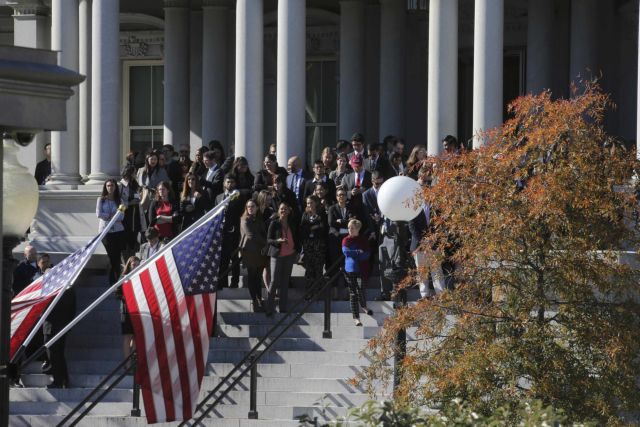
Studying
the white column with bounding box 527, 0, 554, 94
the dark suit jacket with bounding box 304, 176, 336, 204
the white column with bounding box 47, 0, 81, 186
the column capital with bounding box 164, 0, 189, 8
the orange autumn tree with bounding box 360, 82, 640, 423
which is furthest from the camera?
the column capital with bounding box 164, 0, 189, 8

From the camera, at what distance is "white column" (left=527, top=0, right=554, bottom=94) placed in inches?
1216

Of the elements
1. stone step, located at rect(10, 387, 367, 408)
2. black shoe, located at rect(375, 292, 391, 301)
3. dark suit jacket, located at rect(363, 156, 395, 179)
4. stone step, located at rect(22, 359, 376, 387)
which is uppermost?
dark suit jacket, located at rect(363, 156, 395, 179)

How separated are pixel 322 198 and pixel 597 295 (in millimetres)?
8490

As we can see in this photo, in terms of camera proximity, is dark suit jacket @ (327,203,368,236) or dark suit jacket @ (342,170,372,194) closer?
dark suit jacket @ (327,203,368,236)

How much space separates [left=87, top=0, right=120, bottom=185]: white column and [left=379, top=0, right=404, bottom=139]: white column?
253 inches

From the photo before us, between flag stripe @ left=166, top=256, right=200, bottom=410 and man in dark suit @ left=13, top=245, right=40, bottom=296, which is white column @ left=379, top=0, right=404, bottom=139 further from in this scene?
flag stripe @ left=166, top=256, right=200, bottom=410

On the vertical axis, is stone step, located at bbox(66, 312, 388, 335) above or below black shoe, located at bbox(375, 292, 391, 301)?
below

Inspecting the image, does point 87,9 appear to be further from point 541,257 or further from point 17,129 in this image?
point 17,129

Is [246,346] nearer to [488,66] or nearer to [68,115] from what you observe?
[488,66]

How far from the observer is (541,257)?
51.9 feet

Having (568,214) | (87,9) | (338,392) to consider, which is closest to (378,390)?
(338,392)

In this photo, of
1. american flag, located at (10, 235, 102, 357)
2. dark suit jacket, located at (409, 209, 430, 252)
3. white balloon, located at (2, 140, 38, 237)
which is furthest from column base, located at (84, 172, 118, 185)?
white balloon, located at (2, 140, 38, 237)

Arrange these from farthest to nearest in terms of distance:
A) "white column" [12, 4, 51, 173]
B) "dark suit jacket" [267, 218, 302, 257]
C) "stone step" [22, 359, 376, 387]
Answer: "white column" [12, 4, 51, 173] < "dark suit jacket" [267, 218, 302, 257] < "stone step" [22, 359, 376, 387]

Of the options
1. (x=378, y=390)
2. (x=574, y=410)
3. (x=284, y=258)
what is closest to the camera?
(x=574, y=410)
